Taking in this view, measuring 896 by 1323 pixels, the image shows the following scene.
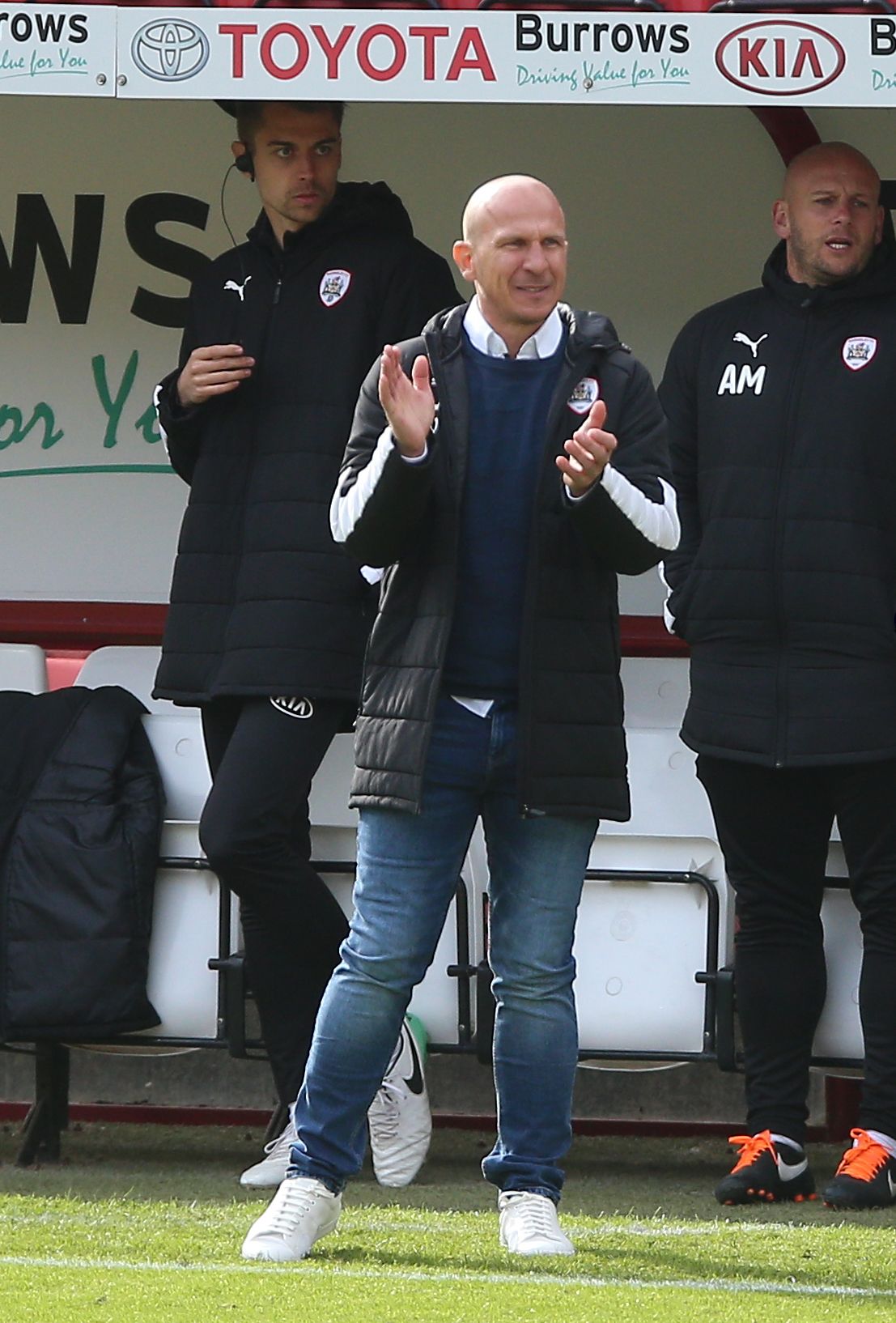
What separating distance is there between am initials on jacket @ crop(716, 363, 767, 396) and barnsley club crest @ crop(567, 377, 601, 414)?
34.7 inches

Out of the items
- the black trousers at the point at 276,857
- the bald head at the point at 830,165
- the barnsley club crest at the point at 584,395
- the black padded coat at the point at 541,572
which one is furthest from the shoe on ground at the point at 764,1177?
the bald head at the point at 830,165

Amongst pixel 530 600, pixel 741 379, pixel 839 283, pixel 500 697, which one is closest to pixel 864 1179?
pixel 500 697

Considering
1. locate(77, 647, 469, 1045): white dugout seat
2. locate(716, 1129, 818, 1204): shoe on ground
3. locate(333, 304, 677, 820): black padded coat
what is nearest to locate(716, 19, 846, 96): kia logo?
locate(333, 304, 677, 820): black padded coat

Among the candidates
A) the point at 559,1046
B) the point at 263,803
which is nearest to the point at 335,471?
the point at 263,803

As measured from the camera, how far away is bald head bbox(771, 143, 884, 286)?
4461mm

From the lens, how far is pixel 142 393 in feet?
18.9

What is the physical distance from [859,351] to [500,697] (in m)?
1.21

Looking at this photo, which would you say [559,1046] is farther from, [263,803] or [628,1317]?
[263,803]

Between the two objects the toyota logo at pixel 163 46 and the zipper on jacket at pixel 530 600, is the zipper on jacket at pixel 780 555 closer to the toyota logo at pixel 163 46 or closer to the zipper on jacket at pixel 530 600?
the zipper on jacket at pixel 530 600

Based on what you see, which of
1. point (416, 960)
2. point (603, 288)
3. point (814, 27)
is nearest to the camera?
point (416, 960)

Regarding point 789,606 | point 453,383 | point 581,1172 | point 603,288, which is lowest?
point 581,1172

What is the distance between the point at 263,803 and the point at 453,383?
38.5 inches

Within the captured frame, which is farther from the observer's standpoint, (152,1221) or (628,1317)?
(152,1221)

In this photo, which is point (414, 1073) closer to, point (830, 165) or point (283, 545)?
point (283, 545)
